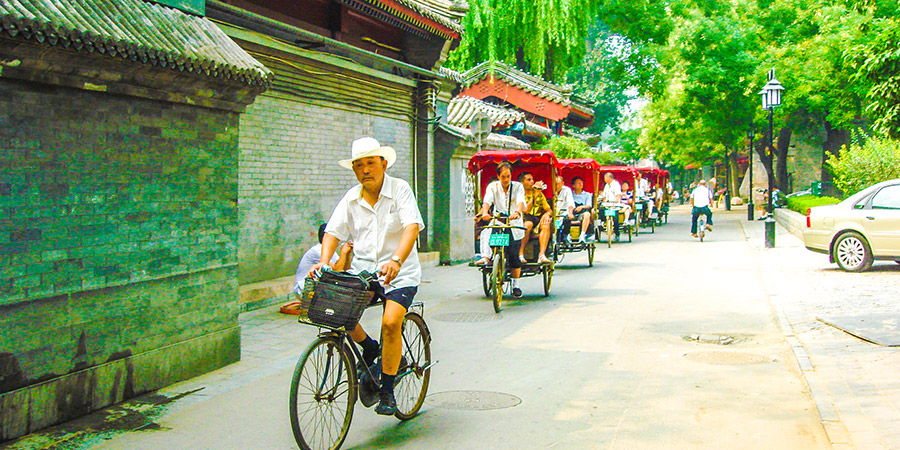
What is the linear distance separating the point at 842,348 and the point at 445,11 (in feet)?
33.9

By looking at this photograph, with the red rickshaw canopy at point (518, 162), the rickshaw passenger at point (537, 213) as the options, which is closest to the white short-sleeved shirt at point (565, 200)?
the red rickshaw canopy at point (518, 162)

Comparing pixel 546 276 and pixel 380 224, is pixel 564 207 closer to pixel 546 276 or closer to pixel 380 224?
pixel 546 276

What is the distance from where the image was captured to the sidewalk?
208 inches

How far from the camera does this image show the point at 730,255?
59.9 feet

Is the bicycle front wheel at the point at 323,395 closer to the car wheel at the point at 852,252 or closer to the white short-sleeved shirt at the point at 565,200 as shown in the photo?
the white short-sleeved shirt at the point at 565,200

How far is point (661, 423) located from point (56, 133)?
4721 mm

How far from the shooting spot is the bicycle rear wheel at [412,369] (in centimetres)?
544

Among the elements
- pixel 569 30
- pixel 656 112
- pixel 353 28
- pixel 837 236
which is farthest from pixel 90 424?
pixel 656 112

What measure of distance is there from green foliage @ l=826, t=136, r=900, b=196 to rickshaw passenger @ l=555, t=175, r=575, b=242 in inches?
389

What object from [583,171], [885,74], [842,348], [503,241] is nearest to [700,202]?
[583,171]

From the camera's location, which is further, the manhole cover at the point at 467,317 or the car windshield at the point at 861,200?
the car windshield at the point at 861,200

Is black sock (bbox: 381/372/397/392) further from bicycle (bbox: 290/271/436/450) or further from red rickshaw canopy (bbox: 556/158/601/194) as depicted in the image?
red rickshaw canopy (bbox: 556/158/601/194)

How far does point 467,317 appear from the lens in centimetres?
1007

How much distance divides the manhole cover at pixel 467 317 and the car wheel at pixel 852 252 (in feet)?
25.0
